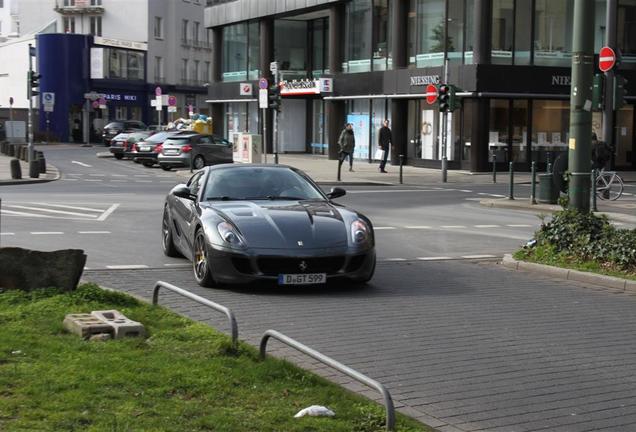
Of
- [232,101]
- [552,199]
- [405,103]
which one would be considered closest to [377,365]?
[552,199]

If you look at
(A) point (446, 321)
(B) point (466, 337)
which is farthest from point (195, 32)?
(B) point (466, 337)

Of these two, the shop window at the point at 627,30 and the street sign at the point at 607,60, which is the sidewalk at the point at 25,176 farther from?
the shop window at the point at 627,30

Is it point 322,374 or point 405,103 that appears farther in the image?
point 405,103

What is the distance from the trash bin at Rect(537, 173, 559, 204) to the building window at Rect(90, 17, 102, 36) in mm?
73839

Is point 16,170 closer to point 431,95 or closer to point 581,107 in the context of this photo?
point 431,95

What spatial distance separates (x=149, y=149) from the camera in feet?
143

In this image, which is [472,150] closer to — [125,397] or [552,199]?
[552,199]

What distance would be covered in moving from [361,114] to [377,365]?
4048 cm

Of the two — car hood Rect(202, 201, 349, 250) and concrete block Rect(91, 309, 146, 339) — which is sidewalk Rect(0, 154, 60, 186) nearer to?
car hood Rect(202, 201, 349, 250)

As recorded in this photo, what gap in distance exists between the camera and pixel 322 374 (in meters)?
6.85

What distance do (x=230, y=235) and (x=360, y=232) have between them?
1441 mm

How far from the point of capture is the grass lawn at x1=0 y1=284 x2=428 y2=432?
5.23 m

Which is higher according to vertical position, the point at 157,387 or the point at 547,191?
the point at 547,191

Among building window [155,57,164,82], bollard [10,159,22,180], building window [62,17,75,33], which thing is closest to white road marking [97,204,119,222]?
bollard [10,159,22,180]
